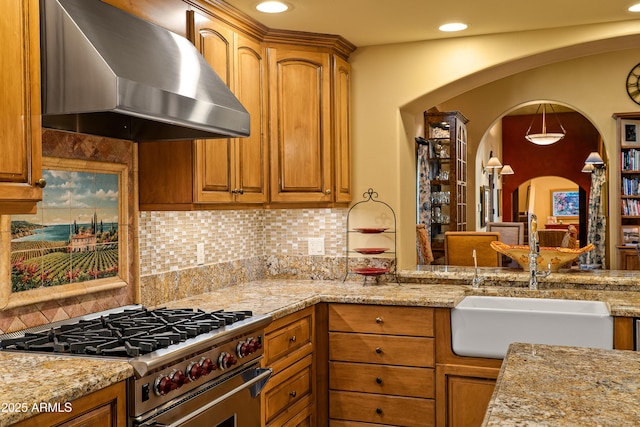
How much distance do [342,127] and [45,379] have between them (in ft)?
8.35

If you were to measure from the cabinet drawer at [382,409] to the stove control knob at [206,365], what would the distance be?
1.34 meters

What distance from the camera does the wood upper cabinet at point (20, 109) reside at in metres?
1.85

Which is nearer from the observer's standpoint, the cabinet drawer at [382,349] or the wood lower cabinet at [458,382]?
the wood lower cabinet at [458,382]

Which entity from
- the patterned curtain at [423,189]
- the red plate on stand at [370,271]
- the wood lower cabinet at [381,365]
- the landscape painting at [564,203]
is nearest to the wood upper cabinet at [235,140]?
the red plate on stand at [370,271]

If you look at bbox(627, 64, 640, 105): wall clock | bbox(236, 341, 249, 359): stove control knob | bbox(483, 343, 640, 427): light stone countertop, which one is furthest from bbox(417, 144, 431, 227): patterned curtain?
bbox(483, 343, 640, 427): light stone countertop

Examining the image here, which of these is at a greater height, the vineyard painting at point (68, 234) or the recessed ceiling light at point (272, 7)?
the recessed ceiling light at point (272, 7)

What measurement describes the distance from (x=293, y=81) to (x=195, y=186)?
111 centimetres

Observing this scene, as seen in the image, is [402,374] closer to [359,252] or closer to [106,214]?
[359,252]

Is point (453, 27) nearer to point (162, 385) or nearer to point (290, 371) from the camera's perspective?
point (290, 371)

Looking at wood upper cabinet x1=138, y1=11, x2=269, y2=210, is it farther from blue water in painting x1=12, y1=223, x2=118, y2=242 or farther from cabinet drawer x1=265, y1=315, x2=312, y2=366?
cabinet drawer x1=265, y1=315, x2=312, y2=366

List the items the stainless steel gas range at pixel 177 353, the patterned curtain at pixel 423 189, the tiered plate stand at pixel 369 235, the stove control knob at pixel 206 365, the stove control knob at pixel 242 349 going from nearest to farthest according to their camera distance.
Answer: the stainless steel gas range at pixel 177 353 < the stove control knob at pixel 206 365 < the stove control knob at pixel 242 349 < the tiered plate stand at pixel 369 235 < the patterned curtain at pixel 423 189

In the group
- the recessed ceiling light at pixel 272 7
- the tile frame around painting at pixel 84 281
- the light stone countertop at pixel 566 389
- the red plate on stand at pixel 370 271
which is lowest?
the light stone countertop at pixel 566 389

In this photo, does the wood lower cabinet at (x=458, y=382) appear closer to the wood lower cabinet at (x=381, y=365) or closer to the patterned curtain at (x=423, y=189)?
the wood lower cabinet at (x=381, y=365)

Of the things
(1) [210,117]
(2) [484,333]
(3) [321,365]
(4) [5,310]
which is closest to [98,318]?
(4) [5,310]
